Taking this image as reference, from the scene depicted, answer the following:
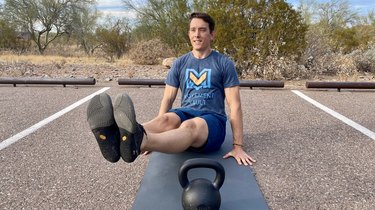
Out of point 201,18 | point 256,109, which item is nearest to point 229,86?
point 201,18

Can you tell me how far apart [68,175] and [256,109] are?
3.06 m

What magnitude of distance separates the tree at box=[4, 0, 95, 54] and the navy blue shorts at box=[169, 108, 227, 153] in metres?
23.5

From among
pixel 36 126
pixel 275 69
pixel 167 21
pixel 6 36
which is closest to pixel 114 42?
pixel 167 21

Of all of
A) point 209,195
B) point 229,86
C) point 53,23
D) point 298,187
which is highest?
point 53,23

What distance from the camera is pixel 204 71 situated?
281 centimetres

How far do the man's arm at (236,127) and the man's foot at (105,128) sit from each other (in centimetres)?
98

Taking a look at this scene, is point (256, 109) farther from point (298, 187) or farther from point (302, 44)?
point (302, 44)

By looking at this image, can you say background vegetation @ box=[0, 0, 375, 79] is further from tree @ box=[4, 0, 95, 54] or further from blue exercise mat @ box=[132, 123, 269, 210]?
blue exercise mat @ box=[132, 123, 269, 210]

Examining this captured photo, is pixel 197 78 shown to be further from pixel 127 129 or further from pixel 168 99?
pixel 127 129

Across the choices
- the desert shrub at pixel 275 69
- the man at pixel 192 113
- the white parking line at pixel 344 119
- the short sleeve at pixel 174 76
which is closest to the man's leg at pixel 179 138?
the man at pixel 192 113

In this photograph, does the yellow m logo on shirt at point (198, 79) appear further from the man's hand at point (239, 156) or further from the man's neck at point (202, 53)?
the man's hand at point (239, 156)

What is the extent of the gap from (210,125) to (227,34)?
19.0 feet

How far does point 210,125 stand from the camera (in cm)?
254

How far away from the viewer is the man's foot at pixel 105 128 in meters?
1.90
